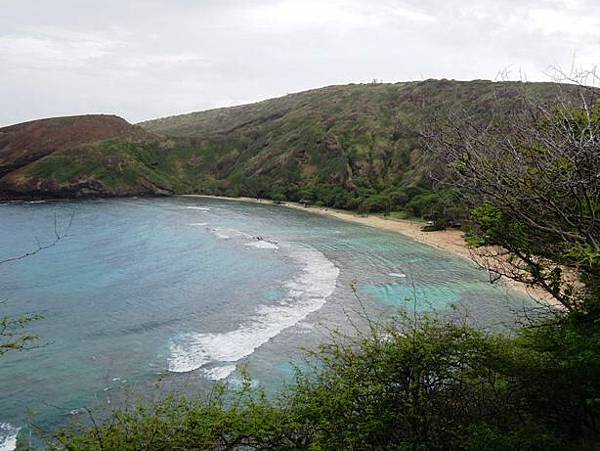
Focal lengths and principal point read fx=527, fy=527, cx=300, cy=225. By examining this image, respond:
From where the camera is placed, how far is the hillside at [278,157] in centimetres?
9325

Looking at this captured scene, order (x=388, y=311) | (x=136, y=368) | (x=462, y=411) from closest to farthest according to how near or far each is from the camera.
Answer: (x=462, y=411)
(x=136, y=368)
(x=388, y=311)

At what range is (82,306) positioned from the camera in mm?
33344

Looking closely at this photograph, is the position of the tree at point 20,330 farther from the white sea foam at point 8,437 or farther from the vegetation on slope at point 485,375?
the white sea foam at point 8,437

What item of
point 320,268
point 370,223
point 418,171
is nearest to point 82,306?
point 320,268

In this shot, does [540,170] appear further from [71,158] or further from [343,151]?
[71,158]

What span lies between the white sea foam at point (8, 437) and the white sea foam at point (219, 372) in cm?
777

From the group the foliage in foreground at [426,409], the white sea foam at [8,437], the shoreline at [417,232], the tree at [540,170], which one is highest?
the tree at [540,170]

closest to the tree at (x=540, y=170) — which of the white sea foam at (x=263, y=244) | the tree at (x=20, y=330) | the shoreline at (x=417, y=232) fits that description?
the tree at (x=20, y=330)

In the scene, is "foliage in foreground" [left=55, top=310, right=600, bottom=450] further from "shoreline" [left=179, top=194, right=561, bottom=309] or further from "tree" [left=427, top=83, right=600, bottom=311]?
"shoreline" [left=179, top=194, right=561, bottom=309]

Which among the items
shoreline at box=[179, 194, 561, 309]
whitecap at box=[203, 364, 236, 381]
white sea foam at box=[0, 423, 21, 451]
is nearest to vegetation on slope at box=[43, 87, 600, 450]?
white sea foam at box=[0, 423, 21, 451]

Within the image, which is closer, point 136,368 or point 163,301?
point 136,368

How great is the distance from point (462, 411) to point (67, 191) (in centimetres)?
9602

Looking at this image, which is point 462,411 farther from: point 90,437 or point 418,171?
point 418,171

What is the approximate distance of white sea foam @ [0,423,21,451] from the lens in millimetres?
18125
